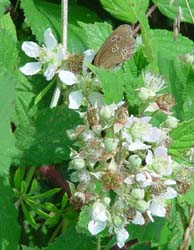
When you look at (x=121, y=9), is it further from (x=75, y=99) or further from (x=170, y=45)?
(x=75, y=99)

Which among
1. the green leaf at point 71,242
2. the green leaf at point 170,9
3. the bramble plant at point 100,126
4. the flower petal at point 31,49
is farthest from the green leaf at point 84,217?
the green leaf at point 170,9

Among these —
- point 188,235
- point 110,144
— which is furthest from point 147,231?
point 110,144

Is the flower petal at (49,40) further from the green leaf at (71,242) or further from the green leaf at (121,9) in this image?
the green leaf at (71,242)

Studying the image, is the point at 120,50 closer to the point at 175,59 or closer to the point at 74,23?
the point at 175,59

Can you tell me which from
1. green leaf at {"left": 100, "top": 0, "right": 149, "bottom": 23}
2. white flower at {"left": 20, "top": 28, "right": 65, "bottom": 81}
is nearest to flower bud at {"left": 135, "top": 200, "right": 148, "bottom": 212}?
white flower at {"left": 20, "top": 28, "right": 65, "bottom": 81}

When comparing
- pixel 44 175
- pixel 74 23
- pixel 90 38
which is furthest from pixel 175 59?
pixel 44 175

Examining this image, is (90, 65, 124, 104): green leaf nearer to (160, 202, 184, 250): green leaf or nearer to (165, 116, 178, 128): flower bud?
(165, 116, 178, 128): flower bud
